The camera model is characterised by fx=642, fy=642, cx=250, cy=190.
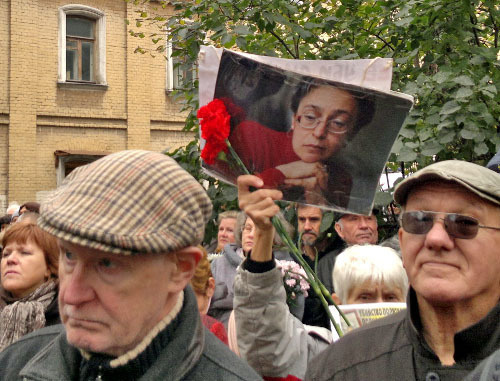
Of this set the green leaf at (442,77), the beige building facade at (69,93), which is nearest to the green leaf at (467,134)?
the green leaf at (442,77)

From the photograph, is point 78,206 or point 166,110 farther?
point 166,110

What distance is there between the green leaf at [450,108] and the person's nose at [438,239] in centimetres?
252

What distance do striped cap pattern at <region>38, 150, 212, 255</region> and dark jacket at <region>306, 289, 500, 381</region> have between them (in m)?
0.75

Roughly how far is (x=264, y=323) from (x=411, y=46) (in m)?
3.59

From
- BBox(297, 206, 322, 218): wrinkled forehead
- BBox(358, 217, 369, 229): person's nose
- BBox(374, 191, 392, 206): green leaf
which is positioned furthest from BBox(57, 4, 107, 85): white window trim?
BBox(358, 217, 369, 229): person's nose

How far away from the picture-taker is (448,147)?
451 cm

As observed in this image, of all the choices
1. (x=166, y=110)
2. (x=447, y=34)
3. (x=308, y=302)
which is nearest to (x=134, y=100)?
(x=166, y=110)

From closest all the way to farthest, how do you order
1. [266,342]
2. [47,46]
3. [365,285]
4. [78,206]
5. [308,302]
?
[78,206], [266,342], [365,285], [308,302], [47,46]

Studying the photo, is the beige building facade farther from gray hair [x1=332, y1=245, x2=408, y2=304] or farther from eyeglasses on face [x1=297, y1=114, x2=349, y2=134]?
eyeglasses on face [x1=297, y1=114, x2=349, y2=134]

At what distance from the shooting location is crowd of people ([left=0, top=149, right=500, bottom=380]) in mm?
1400

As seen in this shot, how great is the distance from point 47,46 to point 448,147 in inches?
509

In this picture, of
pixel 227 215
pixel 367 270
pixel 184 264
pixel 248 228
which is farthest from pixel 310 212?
pixel 184 264

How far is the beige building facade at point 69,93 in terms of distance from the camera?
15.0 metres

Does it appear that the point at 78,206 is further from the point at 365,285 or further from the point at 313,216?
the point at 313,216
